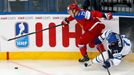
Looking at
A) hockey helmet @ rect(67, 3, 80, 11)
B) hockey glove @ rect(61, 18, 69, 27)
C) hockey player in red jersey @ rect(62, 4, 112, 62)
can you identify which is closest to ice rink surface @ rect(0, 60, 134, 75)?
hockey player in red jersey @ rect(62, 4, 112, 62)

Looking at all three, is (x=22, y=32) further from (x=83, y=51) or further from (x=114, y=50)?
(x=114, y=50)

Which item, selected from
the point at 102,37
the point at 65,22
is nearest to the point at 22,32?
the point at 65,22

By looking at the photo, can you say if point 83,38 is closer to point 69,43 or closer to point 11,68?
point 69,43

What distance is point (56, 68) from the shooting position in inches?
275

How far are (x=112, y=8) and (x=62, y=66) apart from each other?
1.26m

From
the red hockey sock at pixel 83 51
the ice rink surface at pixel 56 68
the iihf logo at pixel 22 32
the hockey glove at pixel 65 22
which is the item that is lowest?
the ice rink surface at pixel 56 68

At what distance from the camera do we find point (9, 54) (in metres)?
7.58

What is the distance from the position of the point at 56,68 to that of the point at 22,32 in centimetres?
94

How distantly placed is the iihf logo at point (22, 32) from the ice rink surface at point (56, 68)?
280 millimetres

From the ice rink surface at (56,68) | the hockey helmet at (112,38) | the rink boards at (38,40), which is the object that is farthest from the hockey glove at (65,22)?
the hockey helmet at (112,38)

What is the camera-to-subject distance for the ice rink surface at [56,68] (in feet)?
22.0

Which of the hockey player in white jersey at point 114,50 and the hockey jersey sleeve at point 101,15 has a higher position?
the hockey jersey sleeve at point 101,15

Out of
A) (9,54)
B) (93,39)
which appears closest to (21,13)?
(9,54)

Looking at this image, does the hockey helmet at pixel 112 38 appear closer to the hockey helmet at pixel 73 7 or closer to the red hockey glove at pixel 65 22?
the hockey helmet at pixel 73 7
